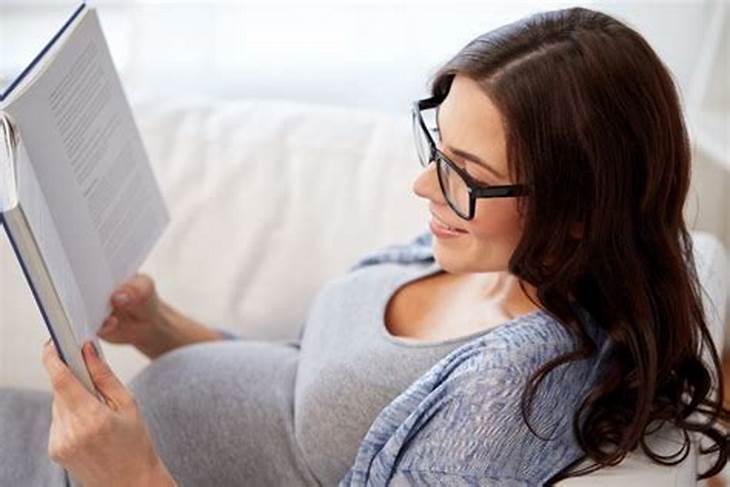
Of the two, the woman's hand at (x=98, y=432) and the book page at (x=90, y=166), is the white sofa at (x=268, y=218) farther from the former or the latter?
the woman's hand at (x=98, y=432)

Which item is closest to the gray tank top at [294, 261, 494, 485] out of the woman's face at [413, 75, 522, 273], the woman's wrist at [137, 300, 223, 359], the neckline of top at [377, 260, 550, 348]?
the neckline of top at [377, 260, 550, 348]

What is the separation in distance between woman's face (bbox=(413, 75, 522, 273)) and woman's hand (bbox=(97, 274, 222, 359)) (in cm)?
42

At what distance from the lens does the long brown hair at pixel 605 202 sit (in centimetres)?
97

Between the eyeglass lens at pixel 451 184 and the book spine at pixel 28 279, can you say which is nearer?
the book spine at pixel 28 279

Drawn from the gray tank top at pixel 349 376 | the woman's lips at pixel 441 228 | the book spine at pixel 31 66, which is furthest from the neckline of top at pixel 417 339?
the book spine at pixel 31 66

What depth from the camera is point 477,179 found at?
1.02m

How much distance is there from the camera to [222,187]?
1573 millimetres

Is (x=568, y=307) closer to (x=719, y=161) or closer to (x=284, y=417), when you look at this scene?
(x=284, y=417)

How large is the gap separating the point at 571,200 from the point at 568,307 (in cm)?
13

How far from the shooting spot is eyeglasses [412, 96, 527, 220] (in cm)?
100

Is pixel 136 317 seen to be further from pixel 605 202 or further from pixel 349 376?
pixel 605 202

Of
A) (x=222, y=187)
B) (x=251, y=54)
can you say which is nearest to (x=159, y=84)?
(x=251, y=54)

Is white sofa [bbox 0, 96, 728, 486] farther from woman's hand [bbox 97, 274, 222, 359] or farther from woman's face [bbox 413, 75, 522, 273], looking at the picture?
woman's face [bbox 413, 75, 522, 273]

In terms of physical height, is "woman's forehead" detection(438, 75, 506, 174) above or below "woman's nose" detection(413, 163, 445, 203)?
above
